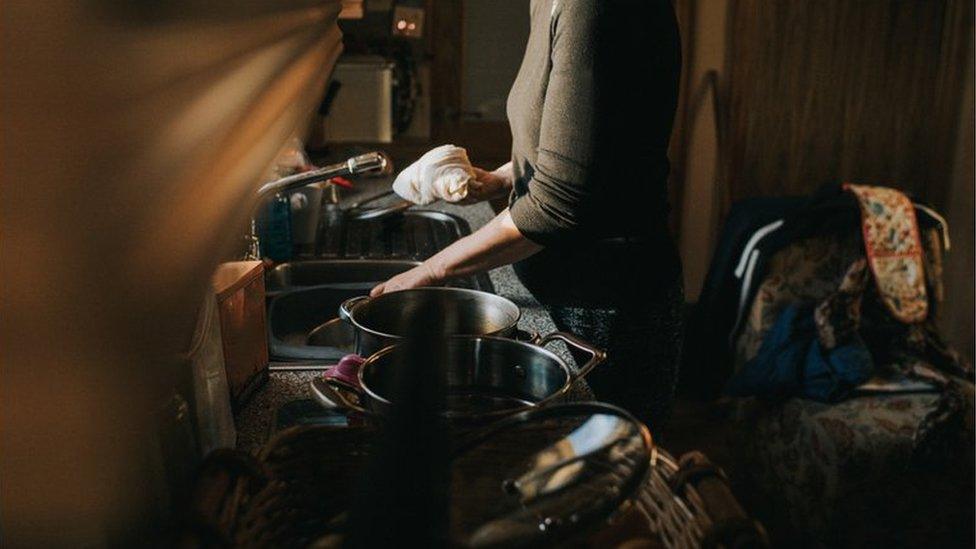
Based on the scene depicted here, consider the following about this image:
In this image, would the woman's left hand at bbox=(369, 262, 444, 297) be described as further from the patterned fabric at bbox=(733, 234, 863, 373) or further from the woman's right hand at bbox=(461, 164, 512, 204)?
the patterned fabric at bbox=(733, 234, 863, 373)

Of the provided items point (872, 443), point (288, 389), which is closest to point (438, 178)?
point (288, 389)

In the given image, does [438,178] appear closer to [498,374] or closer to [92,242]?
[498,374]

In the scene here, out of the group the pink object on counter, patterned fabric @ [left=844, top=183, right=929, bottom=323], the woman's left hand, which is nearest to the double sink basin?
the woman's left hand

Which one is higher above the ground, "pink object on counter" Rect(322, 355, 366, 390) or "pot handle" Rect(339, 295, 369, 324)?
"pot handle" Rect(339, 295, 369, 324)

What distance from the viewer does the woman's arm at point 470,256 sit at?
60.9 inches

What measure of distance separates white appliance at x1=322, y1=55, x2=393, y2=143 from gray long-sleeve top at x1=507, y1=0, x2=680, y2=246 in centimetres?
188

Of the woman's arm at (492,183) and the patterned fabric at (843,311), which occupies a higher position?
the woman's arm at (492,183)

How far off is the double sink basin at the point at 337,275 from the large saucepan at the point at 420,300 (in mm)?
157

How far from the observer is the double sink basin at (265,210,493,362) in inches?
62.9

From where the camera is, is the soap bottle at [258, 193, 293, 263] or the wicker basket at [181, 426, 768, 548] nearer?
the wicker basket at [181, 426, 768, 548]

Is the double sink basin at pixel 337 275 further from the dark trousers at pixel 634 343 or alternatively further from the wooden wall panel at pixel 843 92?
the wooden wall panel at pixel 843 92

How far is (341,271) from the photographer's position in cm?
200

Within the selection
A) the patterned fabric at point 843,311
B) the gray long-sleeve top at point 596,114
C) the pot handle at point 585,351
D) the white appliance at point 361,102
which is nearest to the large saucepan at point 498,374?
the pot handle at point 585,351

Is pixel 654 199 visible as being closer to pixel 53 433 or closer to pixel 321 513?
pixel 321 513
